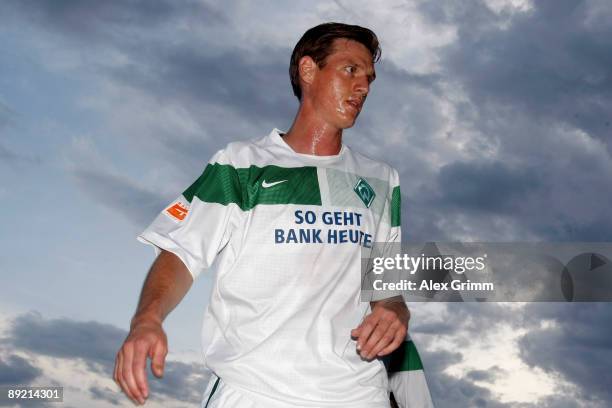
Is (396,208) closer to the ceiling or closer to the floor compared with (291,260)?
closer to the ceiling

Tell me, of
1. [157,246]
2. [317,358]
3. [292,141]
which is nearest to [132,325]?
[157,246]

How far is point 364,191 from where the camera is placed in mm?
5926

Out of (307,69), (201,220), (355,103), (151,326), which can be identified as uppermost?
(307,69)

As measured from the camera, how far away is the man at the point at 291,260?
497 cm

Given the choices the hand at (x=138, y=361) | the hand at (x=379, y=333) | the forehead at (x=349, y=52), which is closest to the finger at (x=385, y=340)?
the hand at (x=379, y=333)

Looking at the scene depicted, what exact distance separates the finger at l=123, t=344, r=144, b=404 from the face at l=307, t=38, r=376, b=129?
2611 millimetres

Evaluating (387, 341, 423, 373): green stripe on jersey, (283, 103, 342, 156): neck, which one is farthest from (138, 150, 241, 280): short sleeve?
(387, 341, 423, 373): green stripe on jersey

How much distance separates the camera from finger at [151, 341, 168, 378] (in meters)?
4.03

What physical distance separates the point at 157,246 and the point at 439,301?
9.66 ft

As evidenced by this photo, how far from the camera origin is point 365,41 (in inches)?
250

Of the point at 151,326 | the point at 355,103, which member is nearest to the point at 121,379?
the point at 151,326

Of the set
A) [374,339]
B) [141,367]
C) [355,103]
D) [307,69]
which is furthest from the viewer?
[307,69]

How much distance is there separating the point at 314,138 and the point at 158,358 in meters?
2.50

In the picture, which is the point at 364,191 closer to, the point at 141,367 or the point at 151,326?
the point at 151,326
